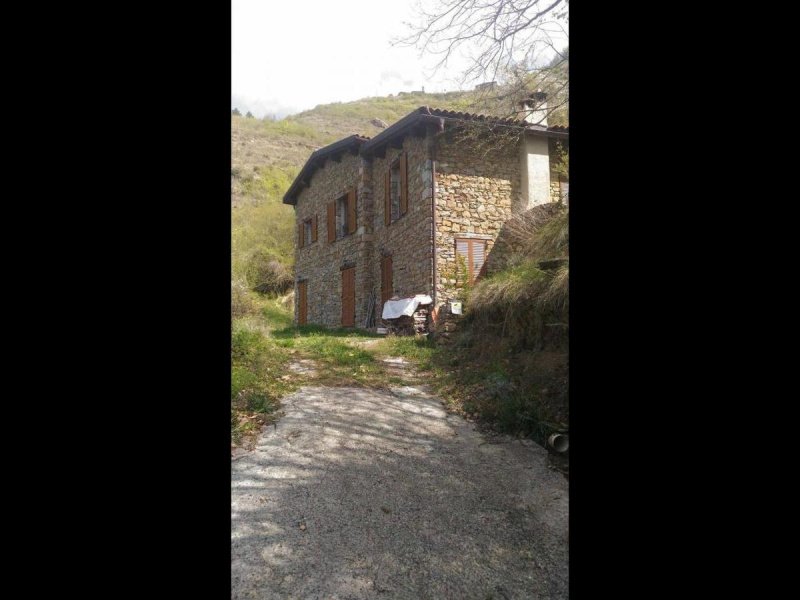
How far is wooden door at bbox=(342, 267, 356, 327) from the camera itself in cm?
1267

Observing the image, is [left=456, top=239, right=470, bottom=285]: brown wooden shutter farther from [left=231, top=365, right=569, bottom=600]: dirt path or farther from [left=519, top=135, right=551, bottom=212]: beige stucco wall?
[left=231, top=365, right=569, bottom=600]: dirt path

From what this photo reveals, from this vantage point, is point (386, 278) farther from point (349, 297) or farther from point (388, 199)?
point (388, 199)

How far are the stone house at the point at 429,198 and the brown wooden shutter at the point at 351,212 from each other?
3 centimetres

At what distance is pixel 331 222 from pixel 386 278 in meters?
3.42

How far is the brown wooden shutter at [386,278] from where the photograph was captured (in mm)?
11403

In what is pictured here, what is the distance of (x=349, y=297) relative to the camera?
12914mm

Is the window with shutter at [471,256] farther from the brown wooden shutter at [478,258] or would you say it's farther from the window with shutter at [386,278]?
the window with shutter at [386,278]

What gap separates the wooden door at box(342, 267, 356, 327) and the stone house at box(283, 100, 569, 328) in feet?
0.09

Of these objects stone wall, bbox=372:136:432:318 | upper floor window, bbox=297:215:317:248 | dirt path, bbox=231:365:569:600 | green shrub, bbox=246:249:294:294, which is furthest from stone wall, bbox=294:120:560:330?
green shrub, bbox=246:249:294:294
